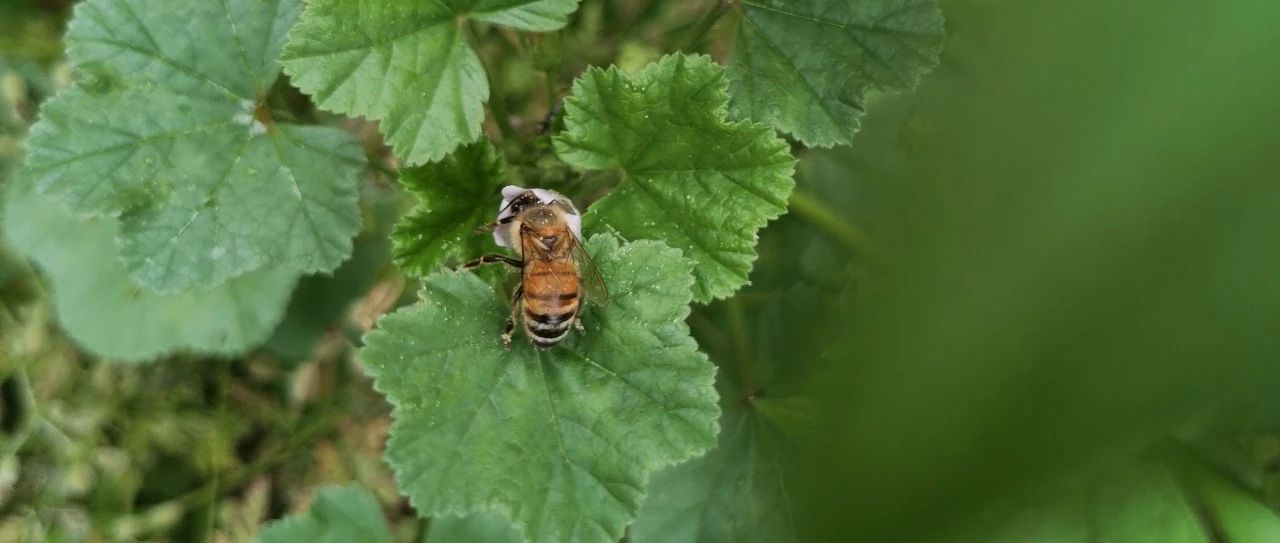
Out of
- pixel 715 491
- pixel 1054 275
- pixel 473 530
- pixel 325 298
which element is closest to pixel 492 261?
pixel 715 491

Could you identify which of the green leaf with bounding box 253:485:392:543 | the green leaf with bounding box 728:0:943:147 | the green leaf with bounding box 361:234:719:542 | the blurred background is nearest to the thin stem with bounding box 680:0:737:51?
the green leaf with bounding box 728:0:943:147

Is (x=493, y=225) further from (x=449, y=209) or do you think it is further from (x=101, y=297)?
(x=101, y=297)

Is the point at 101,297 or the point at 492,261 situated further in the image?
the point at 101,297

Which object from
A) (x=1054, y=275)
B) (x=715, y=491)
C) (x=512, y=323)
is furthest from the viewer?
(x=715, y=491)

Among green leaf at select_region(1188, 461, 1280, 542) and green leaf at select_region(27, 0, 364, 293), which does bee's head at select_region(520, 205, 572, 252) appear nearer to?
green leaf at select_region(27, 0, 364, 293)

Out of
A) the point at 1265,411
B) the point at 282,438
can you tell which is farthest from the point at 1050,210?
the point at 282,438

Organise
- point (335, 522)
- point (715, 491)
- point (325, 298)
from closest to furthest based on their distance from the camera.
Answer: point (715, 491)
point (335, 522)
point (325, 298)

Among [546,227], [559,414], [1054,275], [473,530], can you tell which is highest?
[1054,275]

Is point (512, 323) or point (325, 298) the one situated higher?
point (512, 323)
